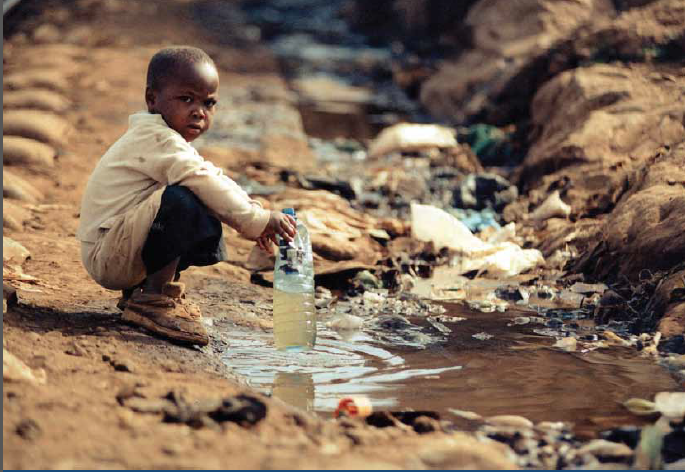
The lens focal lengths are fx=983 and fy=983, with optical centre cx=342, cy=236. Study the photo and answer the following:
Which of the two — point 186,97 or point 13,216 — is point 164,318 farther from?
point 13,216

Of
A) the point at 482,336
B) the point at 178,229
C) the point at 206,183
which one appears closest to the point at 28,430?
the point at 178,229

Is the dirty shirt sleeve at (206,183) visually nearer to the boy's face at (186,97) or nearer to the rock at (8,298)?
the boy's face at (186,97)

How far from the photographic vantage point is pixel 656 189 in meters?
5.13

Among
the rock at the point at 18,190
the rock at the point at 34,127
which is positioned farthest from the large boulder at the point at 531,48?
the rock at the point at 18,190

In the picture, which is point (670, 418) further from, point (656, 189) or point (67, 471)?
point (656, 189)

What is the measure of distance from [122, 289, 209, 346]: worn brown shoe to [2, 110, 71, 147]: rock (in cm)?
458

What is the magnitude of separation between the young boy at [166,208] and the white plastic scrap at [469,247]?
2005 millimetres

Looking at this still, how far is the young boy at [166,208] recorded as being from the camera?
136 inches

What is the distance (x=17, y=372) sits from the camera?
2.74 meters

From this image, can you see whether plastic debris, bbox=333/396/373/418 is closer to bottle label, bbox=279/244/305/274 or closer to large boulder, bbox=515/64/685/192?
→ bottle label, bbox=279/244/305/274

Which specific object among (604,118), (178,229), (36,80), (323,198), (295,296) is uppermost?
(36,80)

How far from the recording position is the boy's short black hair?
356 cm

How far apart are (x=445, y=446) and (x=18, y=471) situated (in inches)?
41.1

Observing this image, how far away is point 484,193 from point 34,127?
368cm
